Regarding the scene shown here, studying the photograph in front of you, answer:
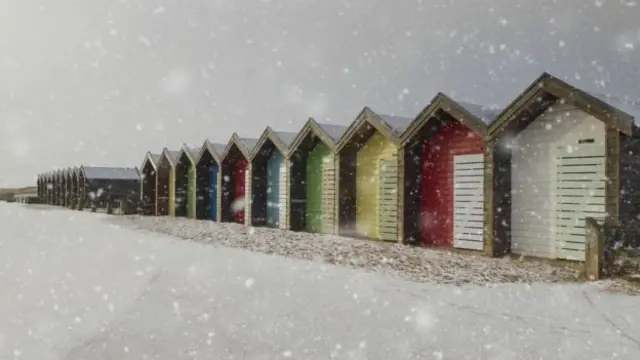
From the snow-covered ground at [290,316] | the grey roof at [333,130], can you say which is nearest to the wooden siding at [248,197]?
the grey roof at [333,130]

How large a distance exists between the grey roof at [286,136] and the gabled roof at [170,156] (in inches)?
435

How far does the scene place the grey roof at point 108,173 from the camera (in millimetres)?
53588

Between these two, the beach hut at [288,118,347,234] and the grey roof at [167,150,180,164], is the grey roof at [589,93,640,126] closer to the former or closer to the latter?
the beach hut at [288,118,347,234]

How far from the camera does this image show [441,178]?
17.8m

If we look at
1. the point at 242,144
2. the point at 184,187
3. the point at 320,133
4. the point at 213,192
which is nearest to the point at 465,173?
the point at 320,133

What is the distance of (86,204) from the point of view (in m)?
51.7

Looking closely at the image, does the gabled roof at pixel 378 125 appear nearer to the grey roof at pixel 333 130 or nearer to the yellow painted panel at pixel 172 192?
the grey roof at pixel 333 130

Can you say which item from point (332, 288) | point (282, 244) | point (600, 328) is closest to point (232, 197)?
point (282, 244)

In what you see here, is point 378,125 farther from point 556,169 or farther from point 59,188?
point 59,188

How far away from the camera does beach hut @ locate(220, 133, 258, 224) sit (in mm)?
28609

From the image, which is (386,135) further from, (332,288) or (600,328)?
(600,328)

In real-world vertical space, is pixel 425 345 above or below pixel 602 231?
below

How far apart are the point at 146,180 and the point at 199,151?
1055 centimetres

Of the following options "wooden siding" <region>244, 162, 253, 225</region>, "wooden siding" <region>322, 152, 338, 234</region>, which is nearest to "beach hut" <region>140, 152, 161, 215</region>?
"wooden siding" <region>244, 162, 253, 225</region>
